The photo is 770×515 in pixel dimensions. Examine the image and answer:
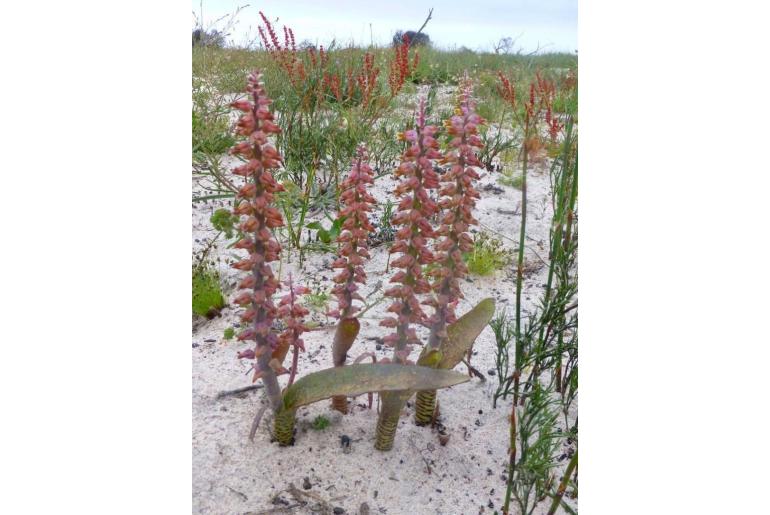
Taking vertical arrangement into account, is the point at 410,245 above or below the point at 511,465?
above

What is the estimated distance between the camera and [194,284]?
1528 millimetres

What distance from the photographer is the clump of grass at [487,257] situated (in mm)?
1572

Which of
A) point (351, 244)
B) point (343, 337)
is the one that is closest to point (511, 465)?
point (343, 337)

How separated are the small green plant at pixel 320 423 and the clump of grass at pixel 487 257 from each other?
19.1 inches

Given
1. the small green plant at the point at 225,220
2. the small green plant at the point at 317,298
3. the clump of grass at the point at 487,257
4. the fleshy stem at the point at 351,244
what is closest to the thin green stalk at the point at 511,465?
the fleshy stem at the point at 351,244

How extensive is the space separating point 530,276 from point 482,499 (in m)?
0.55

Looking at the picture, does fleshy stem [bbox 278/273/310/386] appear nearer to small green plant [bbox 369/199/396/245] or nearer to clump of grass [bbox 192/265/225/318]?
clump of grass [bbox 192/265/225/318]

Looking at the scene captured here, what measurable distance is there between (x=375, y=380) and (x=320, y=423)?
0.29 m

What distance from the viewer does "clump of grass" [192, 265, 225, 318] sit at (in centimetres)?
153

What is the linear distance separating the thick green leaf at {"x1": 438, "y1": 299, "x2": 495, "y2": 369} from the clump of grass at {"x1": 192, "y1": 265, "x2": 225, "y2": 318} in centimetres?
57

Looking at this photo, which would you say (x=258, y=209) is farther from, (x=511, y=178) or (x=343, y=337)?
(x=511, y=178)

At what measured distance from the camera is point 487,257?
1597 millimetres

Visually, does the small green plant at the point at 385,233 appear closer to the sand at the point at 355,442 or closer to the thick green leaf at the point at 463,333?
the sand at the point at 355,442

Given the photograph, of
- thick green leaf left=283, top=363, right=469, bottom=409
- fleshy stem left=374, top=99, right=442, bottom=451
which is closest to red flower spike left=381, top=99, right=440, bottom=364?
fleshy stem left=374, top=99, right=442, bottom=451
